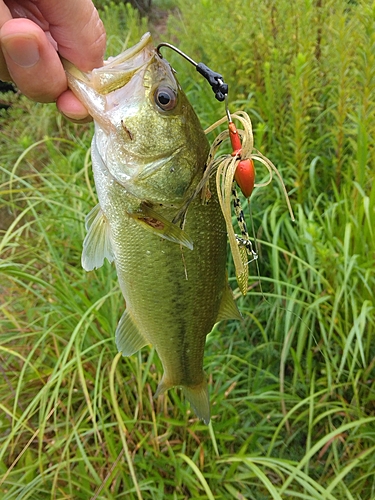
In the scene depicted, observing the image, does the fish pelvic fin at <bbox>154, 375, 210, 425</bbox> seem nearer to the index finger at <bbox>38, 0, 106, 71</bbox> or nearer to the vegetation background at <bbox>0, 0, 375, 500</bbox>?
the vegetation background at <bbox>0, 0, 375, 500</bbox>

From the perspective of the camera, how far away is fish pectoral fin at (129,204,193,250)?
0.97 meters

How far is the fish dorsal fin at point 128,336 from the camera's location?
1198 millimetres

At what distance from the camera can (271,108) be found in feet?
7.86

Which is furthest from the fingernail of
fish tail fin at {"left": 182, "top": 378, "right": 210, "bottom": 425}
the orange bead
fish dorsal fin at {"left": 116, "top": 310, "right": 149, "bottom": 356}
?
fish tail fin at {"left": 182, "top": 378, "right": 210, "bottom": 425}

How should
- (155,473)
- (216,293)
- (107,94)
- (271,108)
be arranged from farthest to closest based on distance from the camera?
1. (271,108)
2. (155,473)
3. (216,293)
4. (107,94)

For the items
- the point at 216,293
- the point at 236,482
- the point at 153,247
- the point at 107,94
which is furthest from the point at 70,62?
the point at 236,482

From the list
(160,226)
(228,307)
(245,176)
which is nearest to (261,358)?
(228,307)

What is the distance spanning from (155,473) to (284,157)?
1.69 metres

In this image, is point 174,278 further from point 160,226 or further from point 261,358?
point 261,358

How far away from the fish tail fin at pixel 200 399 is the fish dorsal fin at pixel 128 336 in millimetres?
207

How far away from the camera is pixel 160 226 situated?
1026 mm

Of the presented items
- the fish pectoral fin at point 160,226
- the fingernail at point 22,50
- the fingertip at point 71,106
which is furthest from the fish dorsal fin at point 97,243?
the fingernail at point 22,50

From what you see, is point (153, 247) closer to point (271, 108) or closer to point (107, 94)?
point (107, 94)

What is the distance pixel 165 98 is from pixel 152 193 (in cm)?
23
